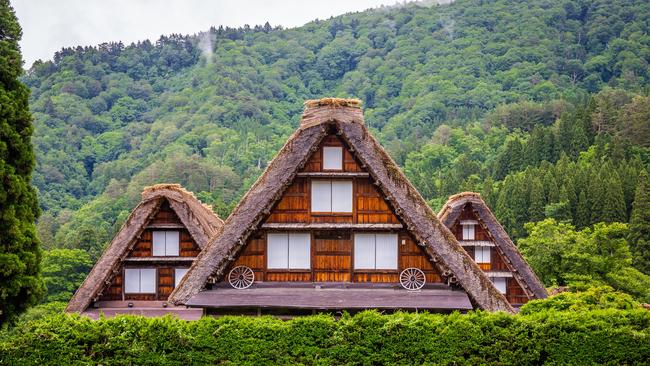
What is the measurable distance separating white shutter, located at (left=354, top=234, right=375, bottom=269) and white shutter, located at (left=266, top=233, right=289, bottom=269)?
1.82 m

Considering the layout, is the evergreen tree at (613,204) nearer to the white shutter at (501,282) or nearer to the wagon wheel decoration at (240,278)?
the white shutter at (501,282)

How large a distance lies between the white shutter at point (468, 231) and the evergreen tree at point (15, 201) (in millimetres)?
20830

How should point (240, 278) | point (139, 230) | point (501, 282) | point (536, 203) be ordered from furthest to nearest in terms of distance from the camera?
point (536, 203)
point (501, 282)
point (139, 230)
point (240, 278)

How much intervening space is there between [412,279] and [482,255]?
54.7ft

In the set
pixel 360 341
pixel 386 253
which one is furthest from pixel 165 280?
pixel 360 341

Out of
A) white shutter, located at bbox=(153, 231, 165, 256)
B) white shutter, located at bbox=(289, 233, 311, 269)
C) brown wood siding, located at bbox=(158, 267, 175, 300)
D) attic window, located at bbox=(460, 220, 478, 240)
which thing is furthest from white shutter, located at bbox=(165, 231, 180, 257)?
attic window, located at bbox=(460, 220, 478, 240)

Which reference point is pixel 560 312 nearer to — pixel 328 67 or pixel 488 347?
pixel 488 347

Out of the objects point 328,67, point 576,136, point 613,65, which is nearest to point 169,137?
point 328,67

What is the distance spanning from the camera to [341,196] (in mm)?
23438

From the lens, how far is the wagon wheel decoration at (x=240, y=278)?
2295cm

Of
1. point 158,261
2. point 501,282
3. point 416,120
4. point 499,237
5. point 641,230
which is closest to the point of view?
point 158,261

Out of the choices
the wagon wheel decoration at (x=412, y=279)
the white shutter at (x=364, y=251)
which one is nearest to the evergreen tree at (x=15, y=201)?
the white shutter at (x=364, y=251)

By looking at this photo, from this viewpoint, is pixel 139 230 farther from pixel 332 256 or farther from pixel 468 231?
pixel 468 231

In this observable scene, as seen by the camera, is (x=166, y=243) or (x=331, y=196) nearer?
(x=331, y=196)
